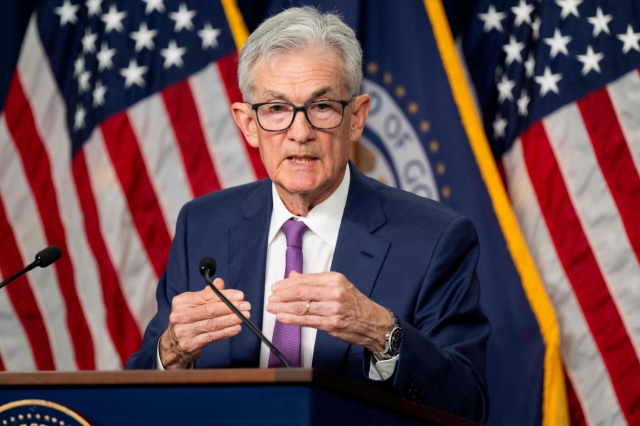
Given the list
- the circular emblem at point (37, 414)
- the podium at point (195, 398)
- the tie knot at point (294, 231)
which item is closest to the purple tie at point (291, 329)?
the tie knot at point (294, 231)

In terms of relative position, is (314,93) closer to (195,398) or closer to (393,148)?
(195,398)

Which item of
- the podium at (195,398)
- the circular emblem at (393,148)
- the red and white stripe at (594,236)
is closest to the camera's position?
the podium at (195,398)

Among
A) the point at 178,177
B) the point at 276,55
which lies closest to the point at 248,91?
the point at 276,55

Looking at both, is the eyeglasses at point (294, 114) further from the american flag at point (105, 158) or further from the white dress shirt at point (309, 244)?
the american flag at point (105, 158)

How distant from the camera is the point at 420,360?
6.20 ft

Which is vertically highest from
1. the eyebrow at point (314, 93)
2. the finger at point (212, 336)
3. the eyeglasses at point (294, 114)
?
the eyebrow at point (314, 93)

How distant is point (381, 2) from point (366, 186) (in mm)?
1446

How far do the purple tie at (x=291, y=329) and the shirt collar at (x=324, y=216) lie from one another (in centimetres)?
4

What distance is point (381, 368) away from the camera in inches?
75.4

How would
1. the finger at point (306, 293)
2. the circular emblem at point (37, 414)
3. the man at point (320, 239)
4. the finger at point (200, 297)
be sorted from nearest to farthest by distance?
the circular emblem at point (37, 414) < the finger at point (306, 293) < the finger at point (200, 297) < the man at point (320, 239)

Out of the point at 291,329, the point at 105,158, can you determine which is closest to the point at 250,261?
the point at 291,329

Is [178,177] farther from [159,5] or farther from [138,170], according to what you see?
[159,5]

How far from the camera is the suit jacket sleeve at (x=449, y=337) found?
189 cm

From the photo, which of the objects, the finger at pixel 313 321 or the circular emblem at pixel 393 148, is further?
the circular emblem at pixel 393 148
